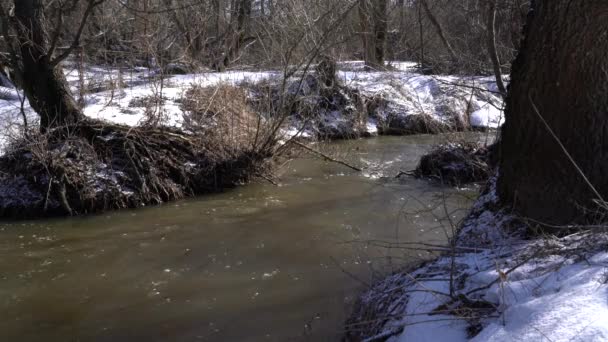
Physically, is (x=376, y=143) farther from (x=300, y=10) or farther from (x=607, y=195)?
(x=607, y=195)

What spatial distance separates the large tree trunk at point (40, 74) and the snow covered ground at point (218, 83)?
60 cm

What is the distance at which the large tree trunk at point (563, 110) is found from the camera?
426cm

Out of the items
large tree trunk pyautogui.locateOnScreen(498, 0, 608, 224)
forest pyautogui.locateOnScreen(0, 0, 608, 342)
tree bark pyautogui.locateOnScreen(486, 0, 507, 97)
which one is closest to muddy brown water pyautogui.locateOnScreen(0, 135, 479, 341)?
forest pyautogui.locateOnScreen(0, 0, 608, 342)

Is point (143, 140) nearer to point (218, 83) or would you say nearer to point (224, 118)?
point (224, 118)

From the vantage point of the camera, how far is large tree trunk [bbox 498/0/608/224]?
4.26 meters

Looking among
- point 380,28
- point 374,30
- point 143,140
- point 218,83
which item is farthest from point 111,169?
point 380,28

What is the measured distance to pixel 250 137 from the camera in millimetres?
10922

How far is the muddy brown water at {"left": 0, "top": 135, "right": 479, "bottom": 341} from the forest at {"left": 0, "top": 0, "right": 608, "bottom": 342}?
0.03m

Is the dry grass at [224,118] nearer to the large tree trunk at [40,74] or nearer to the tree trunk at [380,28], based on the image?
the large tree trunk at [40,74]

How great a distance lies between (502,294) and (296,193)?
733 centimetres

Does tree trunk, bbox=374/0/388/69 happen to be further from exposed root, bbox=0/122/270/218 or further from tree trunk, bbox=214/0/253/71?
exposed root, bbox=0/122/270/218

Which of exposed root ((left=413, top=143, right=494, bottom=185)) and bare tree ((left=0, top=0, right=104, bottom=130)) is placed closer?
bare tree ((left=0, top=0, right=104, bottom=130))

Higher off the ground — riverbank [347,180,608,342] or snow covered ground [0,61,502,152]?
snow covered ground [0,61,502,152]

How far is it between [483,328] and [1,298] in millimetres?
5202
